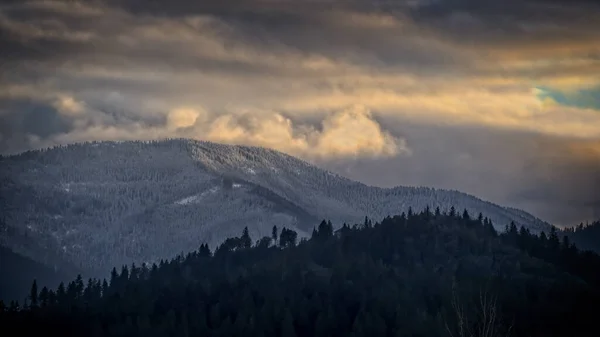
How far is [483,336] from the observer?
518 ft
